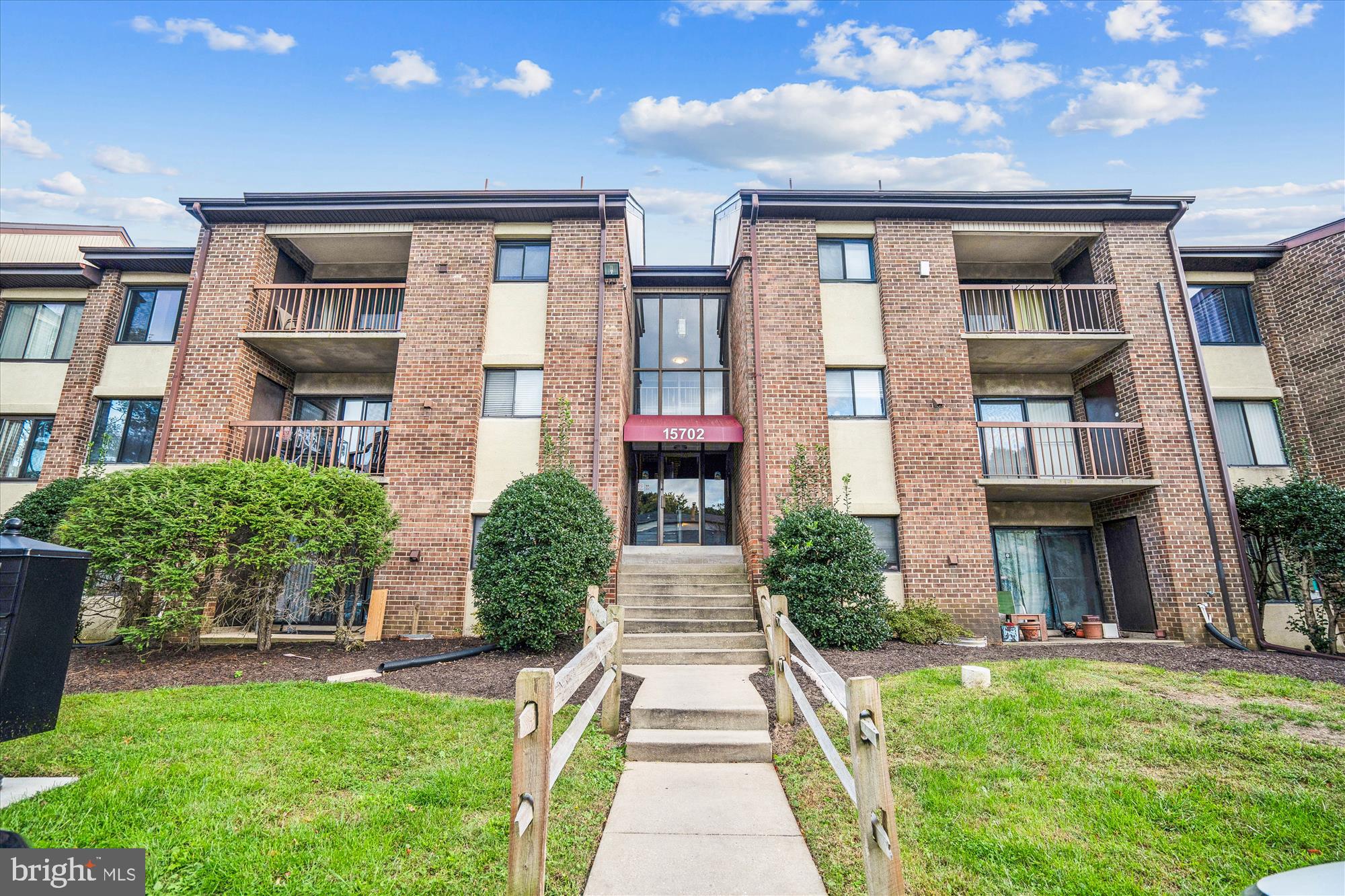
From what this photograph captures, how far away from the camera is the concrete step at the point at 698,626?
340 inches

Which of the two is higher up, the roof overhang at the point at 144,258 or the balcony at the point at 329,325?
the roof overhang at the point at 144,258

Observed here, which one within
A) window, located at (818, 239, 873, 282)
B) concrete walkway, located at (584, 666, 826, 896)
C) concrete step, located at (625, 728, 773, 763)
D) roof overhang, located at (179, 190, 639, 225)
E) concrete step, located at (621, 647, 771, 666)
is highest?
roof overhang, located at (179, 190, 639, 225)

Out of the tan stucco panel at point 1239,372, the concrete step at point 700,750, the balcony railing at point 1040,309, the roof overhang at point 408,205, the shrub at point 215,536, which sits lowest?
the concrete step at point 700,750

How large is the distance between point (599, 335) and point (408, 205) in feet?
17.4

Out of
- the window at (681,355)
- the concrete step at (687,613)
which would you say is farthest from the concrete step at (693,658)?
the window at (681,355)

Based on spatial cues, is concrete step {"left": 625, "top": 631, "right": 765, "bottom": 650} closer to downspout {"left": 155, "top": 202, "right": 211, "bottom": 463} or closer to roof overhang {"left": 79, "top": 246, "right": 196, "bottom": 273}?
downspout {"left": 155, "top": 202, "right": 211, "bottom": 463}

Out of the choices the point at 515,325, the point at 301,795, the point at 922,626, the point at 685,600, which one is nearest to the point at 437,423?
the point at 515,325

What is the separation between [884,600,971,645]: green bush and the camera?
30.1ft

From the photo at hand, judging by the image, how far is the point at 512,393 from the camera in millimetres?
A: 11203

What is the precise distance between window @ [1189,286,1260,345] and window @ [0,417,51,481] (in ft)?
93.5

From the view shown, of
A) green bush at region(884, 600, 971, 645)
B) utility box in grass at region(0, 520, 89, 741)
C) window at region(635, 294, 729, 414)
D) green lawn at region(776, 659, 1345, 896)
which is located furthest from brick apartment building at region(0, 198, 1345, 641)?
utility box in grass at region(0, 520, 89, 741)

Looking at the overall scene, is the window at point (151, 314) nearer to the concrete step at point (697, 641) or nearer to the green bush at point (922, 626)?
the concrete step at point (697, 641)

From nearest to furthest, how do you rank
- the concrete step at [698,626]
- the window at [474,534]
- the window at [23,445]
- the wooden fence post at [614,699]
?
1. the wooden fence post at [614,699]
2. the concrete step at [698,626]
3. the window at [474,534]
4. the window at [23,445]

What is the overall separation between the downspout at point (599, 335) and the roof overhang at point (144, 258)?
32.0 ft
